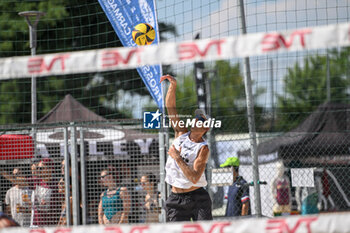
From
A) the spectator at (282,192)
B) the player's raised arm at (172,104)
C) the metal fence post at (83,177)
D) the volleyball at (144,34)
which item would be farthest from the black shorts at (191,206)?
the spectator at (282,192)

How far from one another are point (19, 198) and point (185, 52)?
4365mm

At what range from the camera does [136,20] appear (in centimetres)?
720

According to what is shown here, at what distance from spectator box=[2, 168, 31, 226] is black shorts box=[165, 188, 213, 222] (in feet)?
7.66

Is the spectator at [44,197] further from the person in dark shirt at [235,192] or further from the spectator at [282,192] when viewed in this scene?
the spectator at [282,192]

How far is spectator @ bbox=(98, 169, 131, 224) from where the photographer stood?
21.1ft

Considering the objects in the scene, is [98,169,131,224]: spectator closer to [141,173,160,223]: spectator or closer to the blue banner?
[141,173,160,223]: spectator

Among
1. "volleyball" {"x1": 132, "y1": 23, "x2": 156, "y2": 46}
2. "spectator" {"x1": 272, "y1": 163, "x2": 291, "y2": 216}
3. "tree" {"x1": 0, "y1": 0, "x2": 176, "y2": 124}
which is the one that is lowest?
"spectator" {"x1": 272, "y1": 163, "x2": 291, "y2": 216}

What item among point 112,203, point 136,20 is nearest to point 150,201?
point 112,203

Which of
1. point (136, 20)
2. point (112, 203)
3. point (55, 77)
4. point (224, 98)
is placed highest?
point (224, 98)

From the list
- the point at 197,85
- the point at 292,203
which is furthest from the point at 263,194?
the point at 197,85

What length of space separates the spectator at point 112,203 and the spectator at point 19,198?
100cm

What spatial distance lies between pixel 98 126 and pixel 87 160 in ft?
1.56

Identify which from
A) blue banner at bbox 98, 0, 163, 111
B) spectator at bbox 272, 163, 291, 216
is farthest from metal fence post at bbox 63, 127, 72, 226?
spectator at bbox 272, 163, 291, 216

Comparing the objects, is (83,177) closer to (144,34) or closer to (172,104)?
(172,104)
